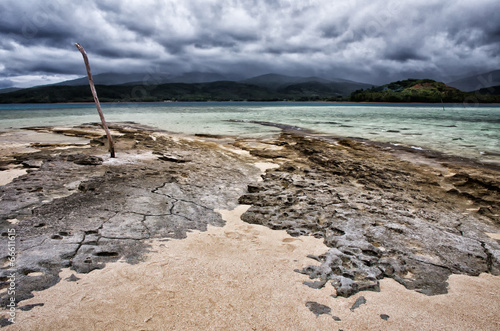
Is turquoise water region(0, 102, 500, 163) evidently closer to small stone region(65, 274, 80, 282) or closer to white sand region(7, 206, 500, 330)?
white sand region(7, 206, 500, 330)

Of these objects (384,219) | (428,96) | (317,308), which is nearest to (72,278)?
(317,308)

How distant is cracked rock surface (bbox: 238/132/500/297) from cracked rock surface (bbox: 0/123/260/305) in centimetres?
100

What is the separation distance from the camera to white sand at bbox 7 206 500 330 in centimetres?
228

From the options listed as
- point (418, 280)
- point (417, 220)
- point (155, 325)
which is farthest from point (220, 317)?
point (417, 220)

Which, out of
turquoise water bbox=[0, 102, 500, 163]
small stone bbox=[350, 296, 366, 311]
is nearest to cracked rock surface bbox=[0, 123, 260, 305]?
small stone bbox=[350, 296, 366, 311]

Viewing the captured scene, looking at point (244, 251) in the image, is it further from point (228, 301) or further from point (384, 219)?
point (384, 219)

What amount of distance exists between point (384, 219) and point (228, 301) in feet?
10.2

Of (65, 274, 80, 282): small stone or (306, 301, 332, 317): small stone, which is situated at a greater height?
(65, 274, 80, 282): small stone

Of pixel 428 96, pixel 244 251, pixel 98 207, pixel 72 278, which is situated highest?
pixel 428 96

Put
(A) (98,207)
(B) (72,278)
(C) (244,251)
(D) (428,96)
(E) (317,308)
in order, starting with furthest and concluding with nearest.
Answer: (D) (428,96)
(A) (98,207)
(C) (244,251)
(B) (72,278)
(E) (317,308)

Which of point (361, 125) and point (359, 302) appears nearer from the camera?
point (359, 302)

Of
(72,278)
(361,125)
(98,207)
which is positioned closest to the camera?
(72,278)

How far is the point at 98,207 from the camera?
13.9 ft

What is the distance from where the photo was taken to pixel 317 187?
228 inches
